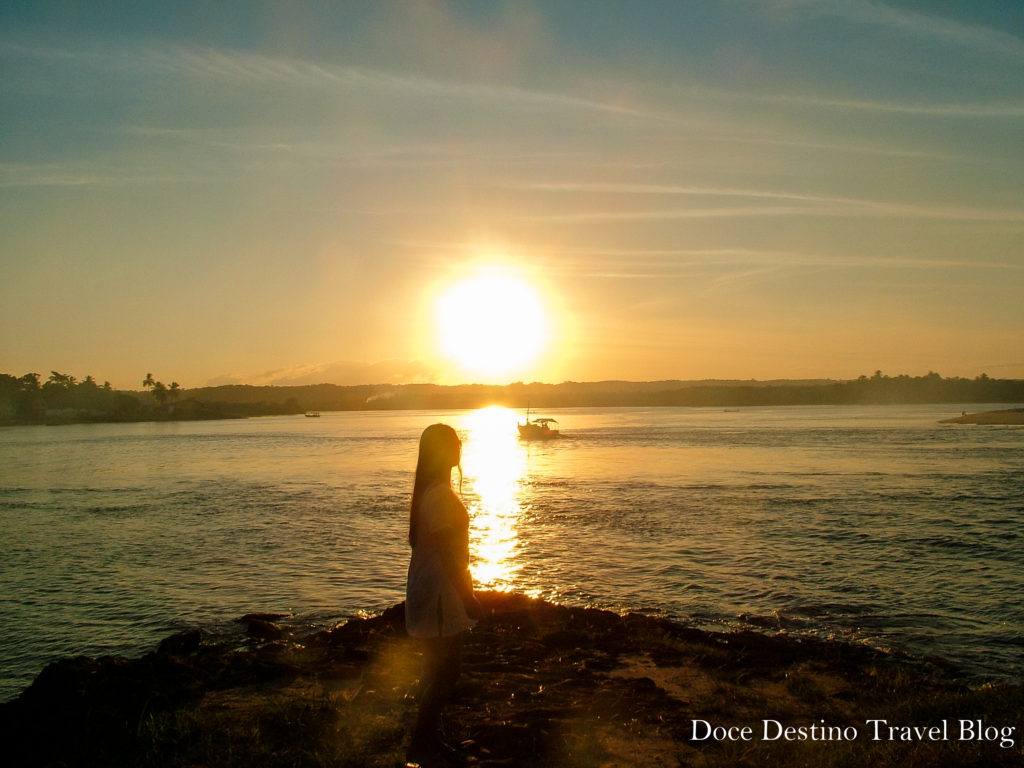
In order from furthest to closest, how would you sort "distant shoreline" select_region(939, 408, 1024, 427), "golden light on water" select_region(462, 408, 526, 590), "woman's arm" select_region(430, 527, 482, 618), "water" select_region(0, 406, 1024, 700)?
"distant shoreline" select_region(939, 408, 1024, 427) < "golden light on water" select_region(462, 408, 526, 590) < "water" select_region(0, 406, 1024, 700) < "woman's arm" select_region(430, 527, 482, 618)

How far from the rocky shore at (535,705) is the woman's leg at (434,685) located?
55 centimetres

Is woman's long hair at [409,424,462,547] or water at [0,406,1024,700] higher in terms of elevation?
woman's long hair at [409,424,462,547]

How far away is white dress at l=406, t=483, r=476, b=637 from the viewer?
636 cm

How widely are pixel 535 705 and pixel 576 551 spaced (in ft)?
43.4

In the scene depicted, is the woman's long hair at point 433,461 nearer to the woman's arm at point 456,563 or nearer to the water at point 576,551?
the woman's arm at point 456,563

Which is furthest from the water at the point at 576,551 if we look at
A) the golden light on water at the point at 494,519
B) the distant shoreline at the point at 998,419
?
the distant shoreline at the point at 998,419

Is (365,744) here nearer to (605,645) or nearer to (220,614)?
(605,645)

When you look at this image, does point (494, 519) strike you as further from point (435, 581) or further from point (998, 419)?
point (998, 419)

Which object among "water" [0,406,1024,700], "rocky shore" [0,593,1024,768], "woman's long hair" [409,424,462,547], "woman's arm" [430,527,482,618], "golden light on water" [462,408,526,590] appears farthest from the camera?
"golden light on water" [462,408,526,590]

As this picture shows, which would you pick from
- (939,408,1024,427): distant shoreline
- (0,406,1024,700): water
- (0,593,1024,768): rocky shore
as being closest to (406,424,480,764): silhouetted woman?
(0,593,1024,768): rocky shore

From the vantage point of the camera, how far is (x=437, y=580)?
6.44 meters

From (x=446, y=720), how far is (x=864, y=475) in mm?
39373

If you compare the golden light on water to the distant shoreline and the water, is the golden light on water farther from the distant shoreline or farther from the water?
the distant shoreline

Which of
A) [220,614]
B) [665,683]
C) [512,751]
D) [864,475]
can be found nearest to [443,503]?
[512,751]
